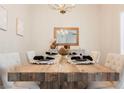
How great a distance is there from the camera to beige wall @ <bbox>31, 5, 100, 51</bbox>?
21.9ft

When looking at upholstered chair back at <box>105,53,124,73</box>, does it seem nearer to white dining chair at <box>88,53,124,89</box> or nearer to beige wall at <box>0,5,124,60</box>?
white dining chair at <box>88,53,124,89</box>

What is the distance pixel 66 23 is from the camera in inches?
263

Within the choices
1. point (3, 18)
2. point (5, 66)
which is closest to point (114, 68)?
point (5, 66)

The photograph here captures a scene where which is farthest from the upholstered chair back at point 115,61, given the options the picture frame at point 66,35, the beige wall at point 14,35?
the picture frame at point 66,35

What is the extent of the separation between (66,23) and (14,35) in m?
2.37

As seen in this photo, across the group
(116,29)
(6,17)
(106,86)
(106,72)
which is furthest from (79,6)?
(106,72)

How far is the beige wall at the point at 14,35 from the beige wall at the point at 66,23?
1.78 ft

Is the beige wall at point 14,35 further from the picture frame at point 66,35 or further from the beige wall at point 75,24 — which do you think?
the picture frame at point 66,35

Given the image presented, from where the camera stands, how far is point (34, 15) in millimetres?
6668

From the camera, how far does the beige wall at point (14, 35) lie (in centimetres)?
402

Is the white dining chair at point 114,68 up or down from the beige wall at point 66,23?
down

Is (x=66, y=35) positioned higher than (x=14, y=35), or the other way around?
(x=66, y=35)

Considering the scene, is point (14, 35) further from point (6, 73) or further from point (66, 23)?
point (6, 73)

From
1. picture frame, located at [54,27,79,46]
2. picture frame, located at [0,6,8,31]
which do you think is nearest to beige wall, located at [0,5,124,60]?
picture frame, located at [54,27,79,46]
